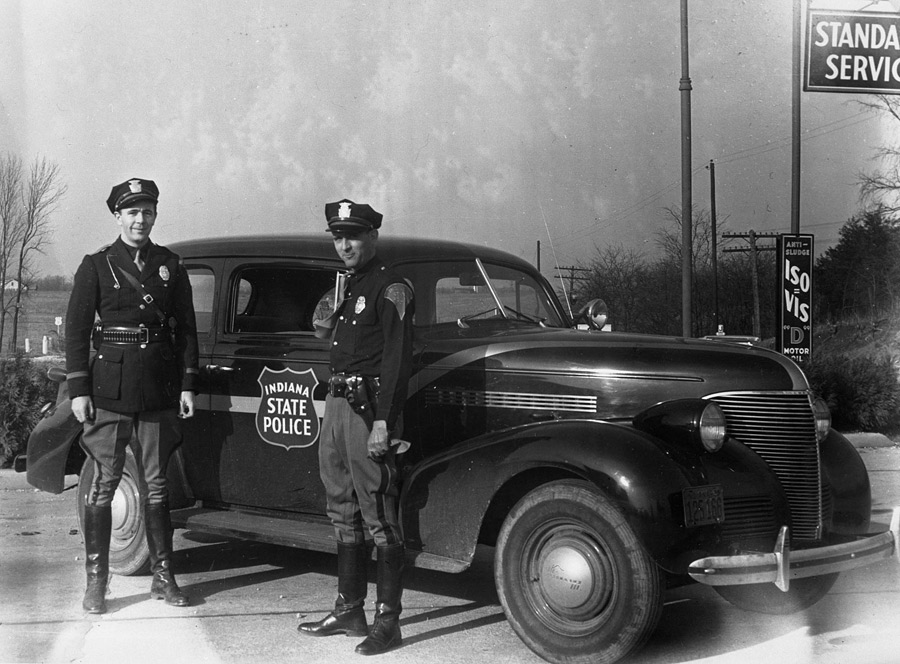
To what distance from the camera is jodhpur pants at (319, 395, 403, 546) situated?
4.45 metres

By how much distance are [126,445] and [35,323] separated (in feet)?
18.2

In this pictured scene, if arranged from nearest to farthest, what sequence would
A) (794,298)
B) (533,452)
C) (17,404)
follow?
(533,452) < (17,404) < (794,298)

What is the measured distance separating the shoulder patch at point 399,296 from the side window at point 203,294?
1651mm

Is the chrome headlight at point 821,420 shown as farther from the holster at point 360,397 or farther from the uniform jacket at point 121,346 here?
the uniform jacket at point 121,346

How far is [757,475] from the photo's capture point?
4375 millimetres

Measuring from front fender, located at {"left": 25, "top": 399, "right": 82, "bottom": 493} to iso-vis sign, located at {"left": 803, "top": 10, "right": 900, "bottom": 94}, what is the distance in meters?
5.28

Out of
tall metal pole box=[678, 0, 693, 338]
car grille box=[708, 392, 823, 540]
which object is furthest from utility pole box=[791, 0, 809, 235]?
car grille box=[708, 392, 823, 540]

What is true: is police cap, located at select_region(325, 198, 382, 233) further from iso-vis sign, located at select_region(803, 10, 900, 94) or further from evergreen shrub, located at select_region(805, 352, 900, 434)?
evergreen shrub, located at select_region(805, 352, 900, 434)

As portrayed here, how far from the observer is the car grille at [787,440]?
182 inches

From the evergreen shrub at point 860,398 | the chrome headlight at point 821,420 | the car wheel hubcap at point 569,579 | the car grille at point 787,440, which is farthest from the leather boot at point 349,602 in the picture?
the evergreen shrub at point 860,398

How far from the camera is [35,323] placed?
10008mm

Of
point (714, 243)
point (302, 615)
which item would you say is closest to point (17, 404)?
point (302, 615)

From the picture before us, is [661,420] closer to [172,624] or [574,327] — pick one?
[574,327]

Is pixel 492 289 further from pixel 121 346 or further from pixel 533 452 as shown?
pixel 121 346
